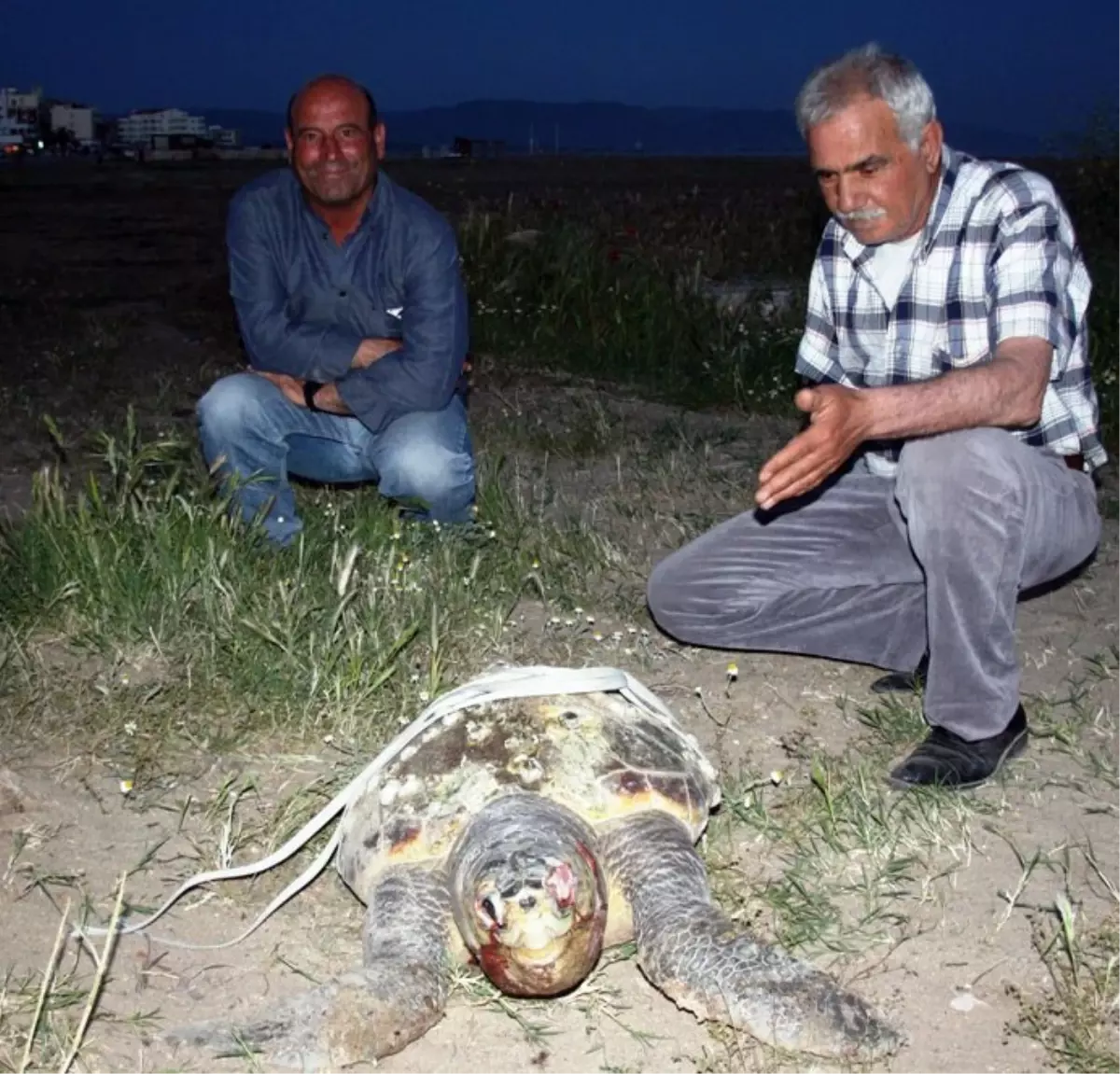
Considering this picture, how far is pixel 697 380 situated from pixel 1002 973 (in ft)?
16.1

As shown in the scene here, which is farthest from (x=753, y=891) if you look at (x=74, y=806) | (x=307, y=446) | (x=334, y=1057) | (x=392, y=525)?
(x=307, y=446)

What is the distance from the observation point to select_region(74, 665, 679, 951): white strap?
9.59 ft

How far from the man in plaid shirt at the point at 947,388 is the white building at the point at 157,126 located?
30076 mm

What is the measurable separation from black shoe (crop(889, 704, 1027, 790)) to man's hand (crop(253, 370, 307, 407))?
2257 millimetres

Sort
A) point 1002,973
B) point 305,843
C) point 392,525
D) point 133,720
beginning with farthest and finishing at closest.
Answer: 1. point 392,525
2. point 133,720
3. point 305,843
4. point 1002,973

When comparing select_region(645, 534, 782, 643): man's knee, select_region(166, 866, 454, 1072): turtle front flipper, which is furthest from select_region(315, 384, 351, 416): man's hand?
select_region(166, 866, 454, 1072): turtle front flipper

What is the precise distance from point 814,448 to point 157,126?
3355 cm

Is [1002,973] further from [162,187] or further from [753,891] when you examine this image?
[162,187]

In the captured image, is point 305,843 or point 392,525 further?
point 392,525

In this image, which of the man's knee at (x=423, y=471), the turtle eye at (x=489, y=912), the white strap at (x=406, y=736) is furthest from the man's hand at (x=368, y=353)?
the turtle eye at (x=489, y=912)

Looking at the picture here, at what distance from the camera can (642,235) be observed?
10.3 meters

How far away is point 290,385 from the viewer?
468 cm

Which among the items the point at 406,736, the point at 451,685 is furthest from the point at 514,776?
the point at 451,685

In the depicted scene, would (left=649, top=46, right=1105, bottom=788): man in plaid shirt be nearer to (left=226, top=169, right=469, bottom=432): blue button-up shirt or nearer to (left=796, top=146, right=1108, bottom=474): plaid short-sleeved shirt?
(left=796, top=146, right=1108, bottom=474): plaid short-sleeved shirt
